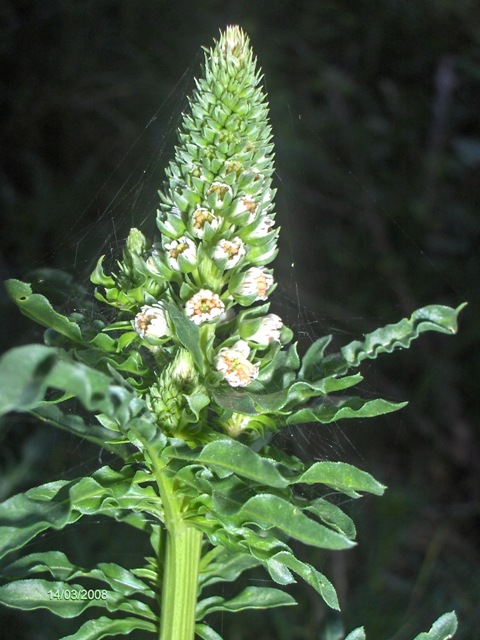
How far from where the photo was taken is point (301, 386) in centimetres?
129

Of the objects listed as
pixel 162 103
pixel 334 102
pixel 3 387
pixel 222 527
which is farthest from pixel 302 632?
pixel 334 102

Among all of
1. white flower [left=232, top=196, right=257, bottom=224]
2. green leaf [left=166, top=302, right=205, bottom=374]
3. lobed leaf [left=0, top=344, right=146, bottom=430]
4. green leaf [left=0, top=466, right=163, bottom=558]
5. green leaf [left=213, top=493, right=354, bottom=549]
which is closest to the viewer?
lobed leaf [left=0, top=344, right=146, bottom=430]

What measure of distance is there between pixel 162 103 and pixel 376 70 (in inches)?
48.0

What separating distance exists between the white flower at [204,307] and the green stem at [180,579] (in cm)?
31

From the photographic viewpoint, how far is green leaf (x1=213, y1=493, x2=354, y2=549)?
1029 mm

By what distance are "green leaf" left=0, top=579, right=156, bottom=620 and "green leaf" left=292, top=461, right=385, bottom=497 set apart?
0.41m

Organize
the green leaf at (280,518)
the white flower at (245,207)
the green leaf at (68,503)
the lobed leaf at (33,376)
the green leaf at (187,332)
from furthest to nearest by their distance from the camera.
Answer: the white flower at (245,207) < the green leaf at (187,332) < the green leaf at (68,503) < the green leaf at (280,518) < the lobed leaf at (33,376)

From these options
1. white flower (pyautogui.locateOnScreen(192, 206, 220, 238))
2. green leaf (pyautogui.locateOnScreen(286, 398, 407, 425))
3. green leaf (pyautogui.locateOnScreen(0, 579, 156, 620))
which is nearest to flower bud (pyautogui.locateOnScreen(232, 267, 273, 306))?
white flower (pyautogui.locateOnScreen(192, 206, 220, 238))

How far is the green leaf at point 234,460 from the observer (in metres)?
1.09

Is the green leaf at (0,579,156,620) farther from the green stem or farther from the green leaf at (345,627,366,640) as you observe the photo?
the green leaf at (345,627,366,640)

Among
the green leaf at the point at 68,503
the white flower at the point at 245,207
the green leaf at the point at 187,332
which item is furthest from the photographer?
the white flower at the point at 245,207

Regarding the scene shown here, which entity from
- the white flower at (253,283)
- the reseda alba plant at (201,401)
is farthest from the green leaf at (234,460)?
the white flower at (253,283)

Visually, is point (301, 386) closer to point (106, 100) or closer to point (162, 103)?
point (162, 103)

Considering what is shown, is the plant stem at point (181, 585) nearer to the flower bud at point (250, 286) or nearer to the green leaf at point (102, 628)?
the green leaf at point (102, 628)
